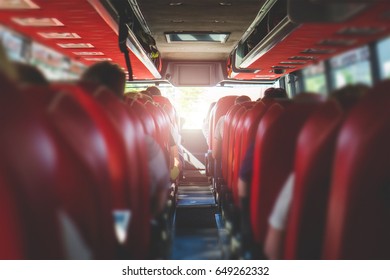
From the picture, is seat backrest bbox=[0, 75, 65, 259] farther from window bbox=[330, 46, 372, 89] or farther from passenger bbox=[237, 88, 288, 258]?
passenger bbox=[237, 88, 288, 258]

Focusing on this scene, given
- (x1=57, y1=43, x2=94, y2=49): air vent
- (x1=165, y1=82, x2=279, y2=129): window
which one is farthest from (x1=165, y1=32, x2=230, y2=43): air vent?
(x1=57, y1=43, x2=94, y2=49): air vent

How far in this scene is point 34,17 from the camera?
2.46m

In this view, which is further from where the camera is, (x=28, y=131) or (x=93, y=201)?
(x=93, y=201)

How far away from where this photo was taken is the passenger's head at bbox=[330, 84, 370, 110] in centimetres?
103

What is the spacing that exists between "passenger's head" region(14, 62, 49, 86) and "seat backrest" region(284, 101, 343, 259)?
0.76 m

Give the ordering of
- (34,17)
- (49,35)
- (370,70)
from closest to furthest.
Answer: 1. (370,70)
2. (34,17)
3. (49,35)

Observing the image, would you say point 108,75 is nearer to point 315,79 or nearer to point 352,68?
point 315,79

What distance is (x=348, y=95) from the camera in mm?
1064

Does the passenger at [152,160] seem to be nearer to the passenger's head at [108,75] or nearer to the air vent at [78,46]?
the passenger's head at [108,75]

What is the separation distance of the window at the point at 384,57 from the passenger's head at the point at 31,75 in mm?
931

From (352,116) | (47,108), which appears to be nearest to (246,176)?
(352,116)

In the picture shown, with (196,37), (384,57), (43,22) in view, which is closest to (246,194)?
(384,57)
